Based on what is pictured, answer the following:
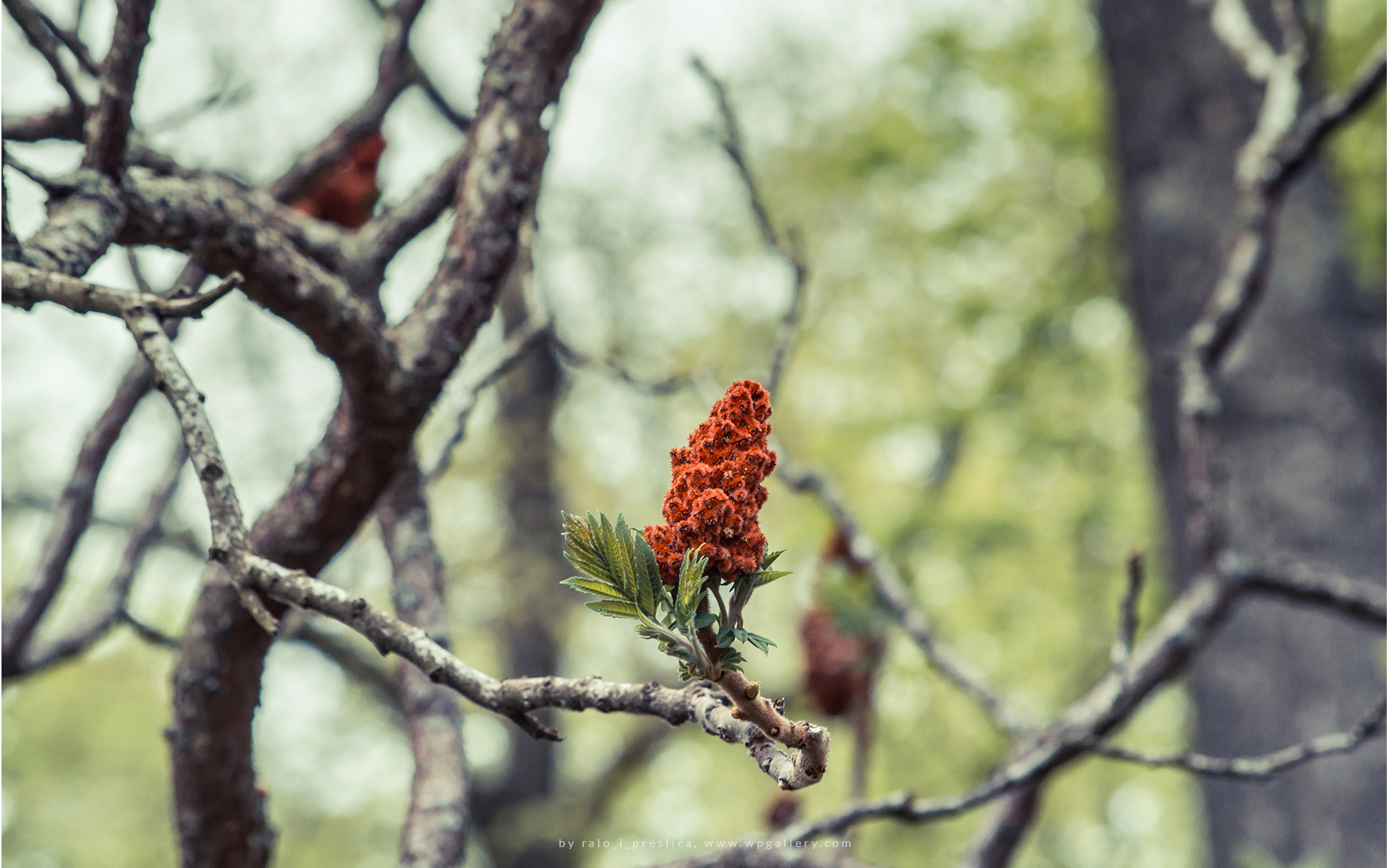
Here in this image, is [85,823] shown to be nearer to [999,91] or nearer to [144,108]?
[144,108]

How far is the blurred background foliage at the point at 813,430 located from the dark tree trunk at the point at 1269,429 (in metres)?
1.80

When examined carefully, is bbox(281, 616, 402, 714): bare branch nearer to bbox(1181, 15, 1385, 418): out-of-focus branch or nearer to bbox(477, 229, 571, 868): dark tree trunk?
bbox(477, 229, 571, 868): dark tree trunk

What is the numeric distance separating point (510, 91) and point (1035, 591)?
801cm

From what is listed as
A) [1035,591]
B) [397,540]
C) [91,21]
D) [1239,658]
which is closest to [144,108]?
[91,21]

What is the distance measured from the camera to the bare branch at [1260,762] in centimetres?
170

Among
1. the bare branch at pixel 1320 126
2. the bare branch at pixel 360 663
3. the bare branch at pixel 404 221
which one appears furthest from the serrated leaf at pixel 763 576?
the bare branch at pixel 360 663

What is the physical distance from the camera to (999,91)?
7.80 meters

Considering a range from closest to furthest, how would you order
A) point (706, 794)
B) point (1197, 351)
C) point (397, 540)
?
1. point (397, 540)
2. point (1197, 351)
3. point (706, 794)

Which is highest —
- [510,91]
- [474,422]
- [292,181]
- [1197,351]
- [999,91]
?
[999,91]

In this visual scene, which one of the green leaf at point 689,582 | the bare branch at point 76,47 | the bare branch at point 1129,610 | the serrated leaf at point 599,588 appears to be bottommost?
the green leaf at point 689,582

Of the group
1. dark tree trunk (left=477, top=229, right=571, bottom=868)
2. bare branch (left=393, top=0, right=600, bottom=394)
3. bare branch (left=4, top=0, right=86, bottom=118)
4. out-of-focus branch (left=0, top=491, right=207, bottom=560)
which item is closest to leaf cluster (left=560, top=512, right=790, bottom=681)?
bare branch (left=393, top=0, right=600, bottom=394)

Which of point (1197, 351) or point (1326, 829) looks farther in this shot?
point (1326, 829)

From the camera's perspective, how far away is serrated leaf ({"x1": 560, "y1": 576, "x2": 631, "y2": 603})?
0.87 m

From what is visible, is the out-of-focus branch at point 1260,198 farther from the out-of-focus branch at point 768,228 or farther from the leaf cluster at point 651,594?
the leaf cluster at point 651,594
